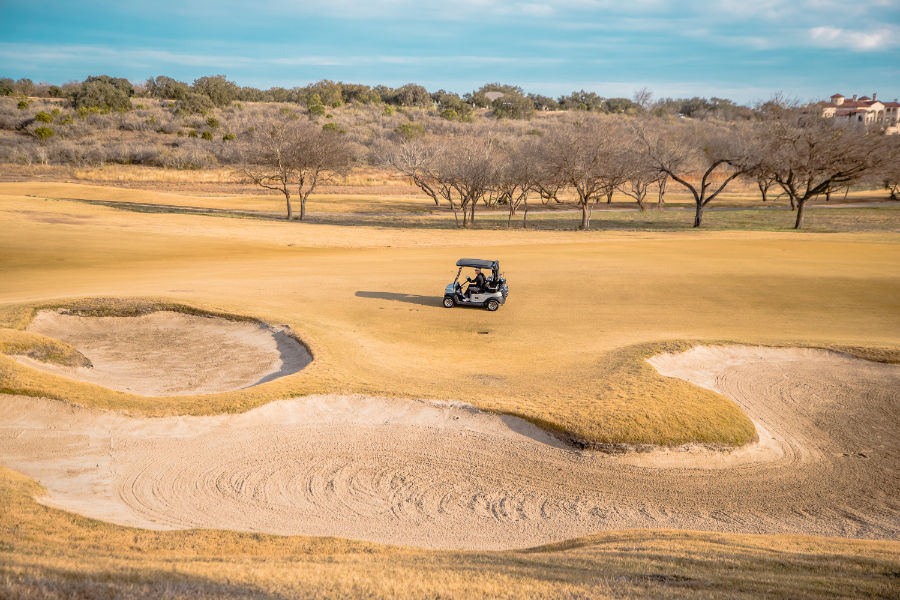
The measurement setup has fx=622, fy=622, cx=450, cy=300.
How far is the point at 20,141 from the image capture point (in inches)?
3329

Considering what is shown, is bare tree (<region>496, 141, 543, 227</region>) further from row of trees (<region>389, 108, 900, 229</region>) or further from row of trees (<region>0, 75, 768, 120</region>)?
row of trees (<region>0, 75, 768, 120</region>)

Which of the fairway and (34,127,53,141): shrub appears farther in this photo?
(34,127,53,141): shrub

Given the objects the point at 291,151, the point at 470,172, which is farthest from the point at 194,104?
the point at 470,172

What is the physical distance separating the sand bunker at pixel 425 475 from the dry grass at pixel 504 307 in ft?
2.06

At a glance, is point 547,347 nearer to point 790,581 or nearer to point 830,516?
point 830,516

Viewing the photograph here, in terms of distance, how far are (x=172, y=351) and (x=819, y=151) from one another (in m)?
60.2

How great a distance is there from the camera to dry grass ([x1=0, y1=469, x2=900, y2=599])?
6.21 m

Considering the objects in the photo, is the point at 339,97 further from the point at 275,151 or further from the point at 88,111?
the point at 275,151

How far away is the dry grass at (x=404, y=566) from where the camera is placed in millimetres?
6211

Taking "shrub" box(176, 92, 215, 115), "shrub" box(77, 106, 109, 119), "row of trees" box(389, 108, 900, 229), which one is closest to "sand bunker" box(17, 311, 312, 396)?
"row of trees" box(389, 108, 900, 229)

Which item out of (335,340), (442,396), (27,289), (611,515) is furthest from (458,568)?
(27,289)

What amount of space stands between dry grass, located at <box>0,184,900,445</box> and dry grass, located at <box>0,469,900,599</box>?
193 inches

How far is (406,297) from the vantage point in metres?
27.9

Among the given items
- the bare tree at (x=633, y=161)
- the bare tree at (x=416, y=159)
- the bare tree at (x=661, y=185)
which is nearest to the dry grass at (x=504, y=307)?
the bare tree at (x=633, y=161)
